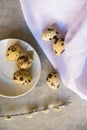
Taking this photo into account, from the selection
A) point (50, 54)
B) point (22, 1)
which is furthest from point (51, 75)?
point (22, 1)

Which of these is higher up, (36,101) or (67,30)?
(67,30)

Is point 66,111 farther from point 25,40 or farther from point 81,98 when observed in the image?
point 25,40
